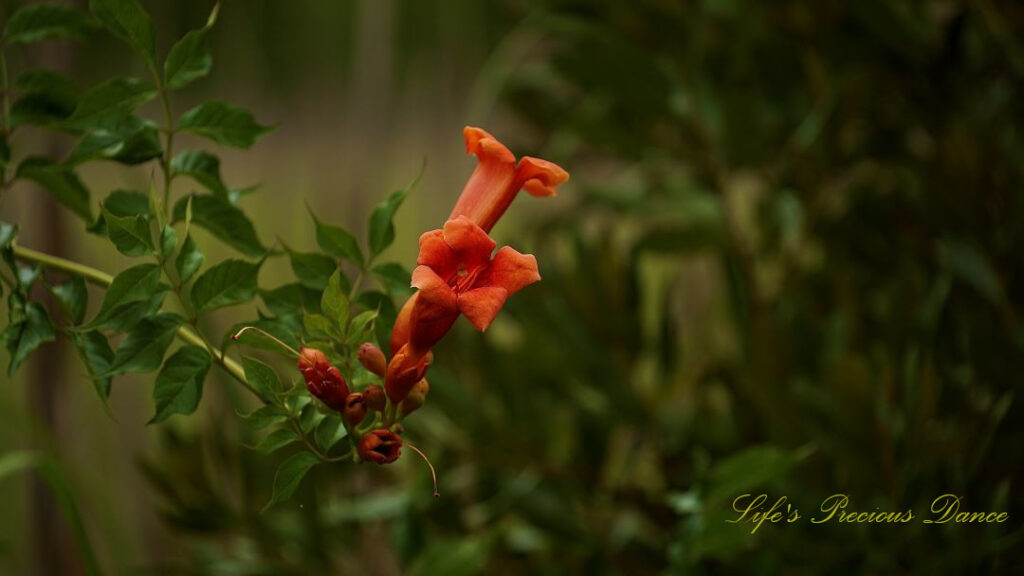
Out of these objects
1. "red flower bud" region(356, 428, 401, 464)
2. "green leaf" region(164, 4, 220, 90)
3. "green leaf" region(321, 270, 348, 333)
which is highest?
"green leaf" region(164, 4, 220, 90)

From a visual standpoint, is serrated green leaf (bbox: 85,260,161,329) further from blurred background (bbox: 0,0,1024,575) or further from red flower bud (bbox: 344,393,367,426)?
blurred background (bbox: 0,0,1024,575)

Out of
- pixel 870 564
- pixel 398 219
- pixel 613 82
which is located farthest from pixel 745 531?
pixel 398 219

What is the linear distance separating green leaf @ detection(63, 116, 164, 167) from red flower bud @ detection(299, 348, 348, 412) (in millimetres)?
98

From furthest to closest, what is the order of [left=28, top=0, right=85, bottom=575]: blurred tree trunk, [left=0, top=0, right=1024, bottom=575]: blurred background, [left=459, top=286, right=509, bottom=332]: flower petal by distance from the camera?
1. [left=28, top=0, right=85, bottom=575]: blurred tree trunk
2. [left=0, top=0, right=1024, bottom=575]: blurred background
3. [left=459, top=286, right=509, bottom=332]: flower petal

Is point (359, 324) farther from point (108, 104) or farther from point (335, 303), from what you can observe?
point (108, 104)

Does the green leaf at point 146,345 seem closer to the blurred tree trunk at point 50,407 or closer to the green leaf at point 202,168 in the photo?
the green leaf at point 202,168

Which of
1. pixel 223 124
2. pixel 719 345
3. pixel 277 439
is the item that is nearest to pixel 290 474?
pixel 277 439

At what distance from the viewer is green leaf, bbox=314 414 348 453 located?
0.25 meters

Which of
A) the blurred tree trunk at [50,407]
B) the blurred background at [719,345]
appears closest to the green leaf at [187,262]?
the blurred background at [719,345]

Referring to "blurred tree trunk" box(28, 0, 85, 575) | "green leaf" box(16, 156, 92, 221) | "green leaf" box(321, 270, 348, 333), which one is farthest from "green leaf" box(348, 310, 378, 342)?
"blurred tree trunk" box(28, 0, 85, 575)

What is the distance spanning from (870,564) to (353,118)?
0.73m

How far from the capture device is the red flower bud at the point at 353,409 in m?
0.24

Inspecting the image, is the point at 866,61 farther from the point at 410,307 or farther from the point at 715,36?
the point at 410,307

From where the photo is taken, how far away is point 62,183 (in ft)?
1.06
